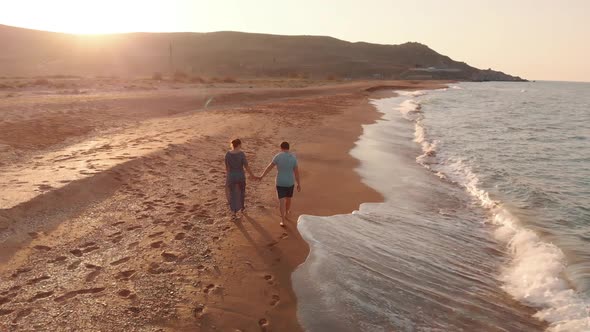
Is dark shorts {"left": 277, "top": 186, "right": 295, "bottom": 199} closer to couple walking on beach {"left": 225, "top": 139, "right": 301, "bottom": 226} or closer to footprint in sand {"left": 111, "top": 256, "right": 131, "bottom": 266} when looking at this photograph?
couple walking on beach {"left": 225, "top": 139, "right": 301, "bottom": 226}

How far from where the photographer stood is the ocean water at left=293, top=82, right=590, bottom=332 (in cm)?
582

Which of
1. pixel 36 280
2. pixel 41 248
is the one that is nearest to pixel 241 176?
pixel 41 248

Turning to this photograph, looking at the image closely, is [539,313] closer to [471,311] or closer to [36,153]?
[471,311]

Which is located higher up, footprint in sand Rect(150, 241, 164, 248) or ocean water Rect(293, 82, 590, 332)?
footprint in sand Rect(150, 241, 164, 248)

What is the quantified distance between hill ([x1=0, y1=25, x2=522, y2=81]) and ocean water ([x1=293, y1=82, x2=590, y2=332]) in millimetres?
68426

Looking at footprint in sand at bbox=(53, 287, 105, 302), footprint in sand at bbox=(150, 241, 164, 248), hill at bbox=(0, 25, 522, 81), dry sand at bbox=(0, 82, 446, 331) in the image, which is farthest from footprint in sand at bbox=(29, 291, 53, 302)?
hill at bbox=(0, 25, 522, 81)

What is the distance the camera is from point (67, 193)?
933cm

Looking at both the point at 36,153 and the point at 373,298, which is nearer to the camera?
the point at 373,298

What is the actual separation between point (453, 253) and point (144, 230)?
5309mm

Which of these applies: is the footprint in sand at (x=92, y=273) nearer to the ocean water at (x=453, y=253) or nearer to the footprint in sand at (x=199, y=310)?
the footprint in sand at (x=199, y=310)

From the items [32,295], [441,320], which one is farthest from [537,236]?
[32,295]

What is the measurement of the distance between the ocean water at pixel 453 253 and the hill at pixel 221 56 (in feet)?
224

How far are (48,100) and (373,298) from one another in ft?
77.7

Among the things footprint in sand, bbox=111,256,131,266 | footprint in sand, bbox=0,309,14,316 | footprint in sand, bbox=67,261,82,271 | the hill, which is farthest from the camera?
the hill
